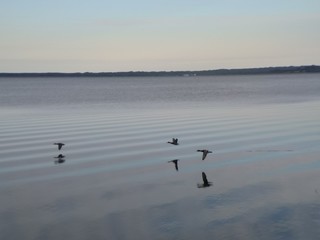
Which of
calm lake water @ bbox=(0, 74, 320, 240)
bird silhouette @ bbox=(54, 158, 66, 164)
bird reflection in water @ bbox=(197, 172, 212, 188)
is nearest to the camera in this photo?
calm lake water @ bbox=(0, 74, 320, 240)

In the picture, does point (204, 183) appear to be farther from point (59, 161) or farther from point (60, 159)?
point (60, 159)

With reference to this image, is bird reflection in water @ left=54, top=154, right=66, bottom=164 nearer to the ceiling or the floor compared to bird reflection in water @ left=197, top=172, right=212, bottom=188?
nearer to the floor

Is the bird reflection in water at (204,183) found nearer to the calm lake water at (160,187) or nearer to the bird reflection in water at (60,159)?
the calm lake water at (160,187)

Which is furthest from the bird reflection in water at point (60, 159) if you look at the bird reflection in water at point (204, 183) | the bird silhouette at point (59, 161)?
the bird reflection in water at point (204, 183)

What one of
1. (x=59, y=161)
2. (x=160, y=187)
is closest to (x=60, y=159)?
(x=59, y=161)

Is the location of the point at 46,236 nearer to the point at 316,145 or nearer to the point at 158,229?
the point at 158,229

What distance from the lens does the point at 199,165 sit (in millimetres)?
14750

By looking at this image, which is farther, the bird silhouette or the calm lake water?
the bird silhouette

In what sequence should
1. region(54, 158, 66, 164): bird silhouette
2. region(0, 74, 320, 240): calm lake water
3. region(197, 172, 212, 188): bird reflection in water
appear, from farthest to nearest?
region(54, 158, 66, 164): bird silhouette
region(197, 172, 212, 188): bird reflection in water
region(0, 74, 320, 240): calm lake water

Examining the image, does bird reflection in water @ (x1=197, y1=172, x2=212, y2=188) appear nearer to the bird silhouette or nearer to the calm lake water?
the calm lake water

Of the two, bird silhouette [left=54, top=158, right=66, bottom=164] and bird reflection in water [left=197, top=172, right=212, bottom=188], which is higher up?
bird reflection in water [left=197, top=172, right=212, bottom=188]

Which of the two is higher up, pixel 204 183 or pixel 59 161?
pixel 204 183

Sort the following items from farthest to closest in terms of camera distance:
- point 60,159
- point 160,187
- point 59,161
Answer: point 60,159, point 59,161, point 160,187

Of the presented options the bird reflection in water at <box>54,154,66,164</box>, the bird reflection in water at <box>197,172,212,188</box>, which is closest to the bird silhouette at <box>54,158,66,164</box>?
the bird reflection in water at <box>54,154,66,164</box>
